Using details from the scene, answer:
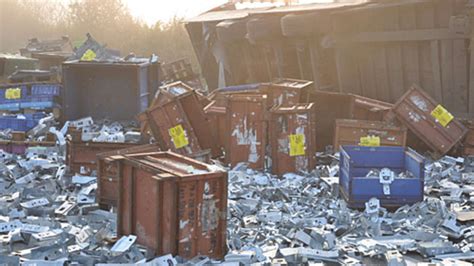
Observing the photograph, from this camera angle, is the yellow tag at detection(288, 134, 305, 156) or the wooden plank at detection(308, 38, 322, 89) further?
the wooden plank at detection(308, 38, 322, 89)

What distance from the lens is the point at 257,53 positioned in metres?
15.8

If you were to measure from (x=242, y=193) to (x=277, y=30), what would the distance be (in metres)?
6.67

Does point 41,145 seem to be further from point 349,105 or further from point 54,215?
→ point 349,105

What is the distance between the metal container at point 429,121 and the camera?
32.3 feet

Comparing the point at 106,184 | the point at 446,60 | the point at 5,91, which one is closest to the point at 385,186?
the point at 106,184

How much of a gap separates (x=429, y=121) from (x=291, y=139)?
215cm

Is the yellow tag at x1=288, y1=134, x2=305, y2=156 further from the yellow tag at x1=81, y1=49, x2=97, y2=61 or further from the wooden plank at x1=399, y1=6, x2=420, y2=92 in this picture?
the yellow tag at x1=81, y1=49, x2=97, y2=61

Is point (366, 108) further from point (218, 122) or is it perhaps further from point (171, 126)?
point (171, 126)

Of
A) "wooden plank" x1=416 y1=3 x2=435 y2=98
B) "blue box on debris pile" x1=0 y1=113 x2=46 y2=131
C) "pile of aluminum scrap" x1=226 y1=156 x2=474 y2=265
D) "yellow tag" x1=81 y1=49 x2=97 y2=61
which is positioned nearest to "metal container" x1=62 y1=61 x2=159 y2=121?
"yellow tag" x1=81 y1=49 x2=97 y2=61

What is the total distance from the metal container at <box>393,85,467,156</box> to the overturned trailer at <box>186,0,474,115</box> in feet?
3.98

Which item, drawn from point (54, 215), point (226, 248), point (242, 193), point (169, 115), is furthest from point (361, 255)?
point (169, 115)

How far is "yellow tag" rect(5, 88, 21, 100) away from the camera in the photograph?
43.6 ft

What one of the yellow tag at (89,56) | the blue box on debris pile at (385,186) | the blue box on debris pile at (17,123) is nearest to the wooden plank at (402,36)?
the blue box on debris pile at (385,186)

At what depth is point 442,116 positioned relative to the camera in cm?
985
